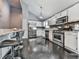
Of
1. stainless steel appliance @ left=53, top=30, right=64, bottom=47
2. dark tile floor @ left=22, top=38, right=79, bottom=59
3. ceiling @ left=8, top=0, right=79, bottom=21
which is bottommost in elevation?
dark tile floor @ left=22, top=38, right=79, bottom=59

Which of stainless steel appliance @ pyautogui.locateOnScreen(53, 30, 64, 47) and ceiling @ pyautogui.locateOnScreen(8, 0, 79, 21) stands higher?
ceiling @ pyautogui.locateOnScreen(8, 0, 79, 21)

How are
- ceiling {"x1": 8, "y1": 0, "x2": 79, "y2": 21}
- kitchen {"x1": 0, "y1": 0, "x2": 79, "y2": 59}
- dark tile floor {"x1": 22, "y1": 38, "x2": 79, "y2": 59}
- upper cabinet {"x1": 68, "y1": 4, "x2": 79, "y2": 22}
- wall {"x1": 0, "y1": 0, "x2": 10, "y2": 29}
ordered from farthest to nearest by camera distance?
ceiling {"x1": 8, "y1": 0, "x2": 79, "y2": 21}, upper cabinet {"x1": 68, "y1": 4, "x2": 79, "y2": 22}, wall {"x1": 0, "y1": 0, "x2": 10, "y2": 29}, dark tile floor {"x1": 22, "y1": 38, "x2": 79, "y2": 59}, kitchen {"x1": 0, "y1": 0, "x2": 79, "y2": 59}

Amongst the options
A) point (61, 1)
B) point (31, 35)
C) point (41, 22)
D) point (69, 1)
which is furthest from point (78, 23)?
point (41, 22)

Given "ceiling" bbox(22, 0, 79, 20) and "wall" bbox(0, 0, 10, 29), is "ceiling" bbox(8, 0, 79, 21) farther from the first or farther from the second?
"wall" bbox(0, 0, 10, 29)

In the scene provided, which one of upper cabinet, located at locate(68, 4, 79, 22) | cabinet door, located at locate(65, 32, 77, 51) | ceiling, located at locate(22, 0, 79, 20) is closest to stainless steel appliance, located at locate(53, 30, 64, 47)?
cabinet door, located at locate(65, 32, 77, 51)

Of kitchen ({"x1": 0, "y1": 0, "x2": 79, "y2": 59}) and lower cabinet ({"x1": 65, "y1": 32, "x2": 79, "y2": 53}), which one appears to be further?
lower cabinet ({"x1": 65, "y1": 32, "x2": 79, "y2": 53})

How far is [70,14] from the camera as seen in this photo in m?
4.90

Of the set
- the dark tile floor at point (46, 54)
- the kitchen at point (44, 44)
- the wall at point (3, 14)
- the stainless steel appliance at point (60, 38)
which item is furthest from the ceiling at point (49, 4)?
the dark tile floor at point (46, 54)

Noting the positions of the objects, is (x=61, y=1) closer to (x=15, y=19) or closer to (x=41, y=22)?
(x=15, y=19)

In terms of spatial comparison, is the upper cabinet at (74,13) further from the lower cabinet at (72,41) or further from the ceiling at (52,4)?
the lower cabinet at (72,41)

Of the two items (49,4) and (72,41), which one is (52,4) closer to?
(49,4)

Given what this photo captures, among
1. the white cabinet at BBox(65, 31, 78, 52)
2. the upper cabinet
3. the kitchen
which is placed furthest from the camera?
the upper cabinet

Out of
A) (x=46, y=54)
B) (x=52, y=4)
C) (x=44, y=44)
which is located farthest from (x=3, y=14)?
(x=44, y=44)

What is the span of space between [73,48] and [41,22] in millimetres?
9171
